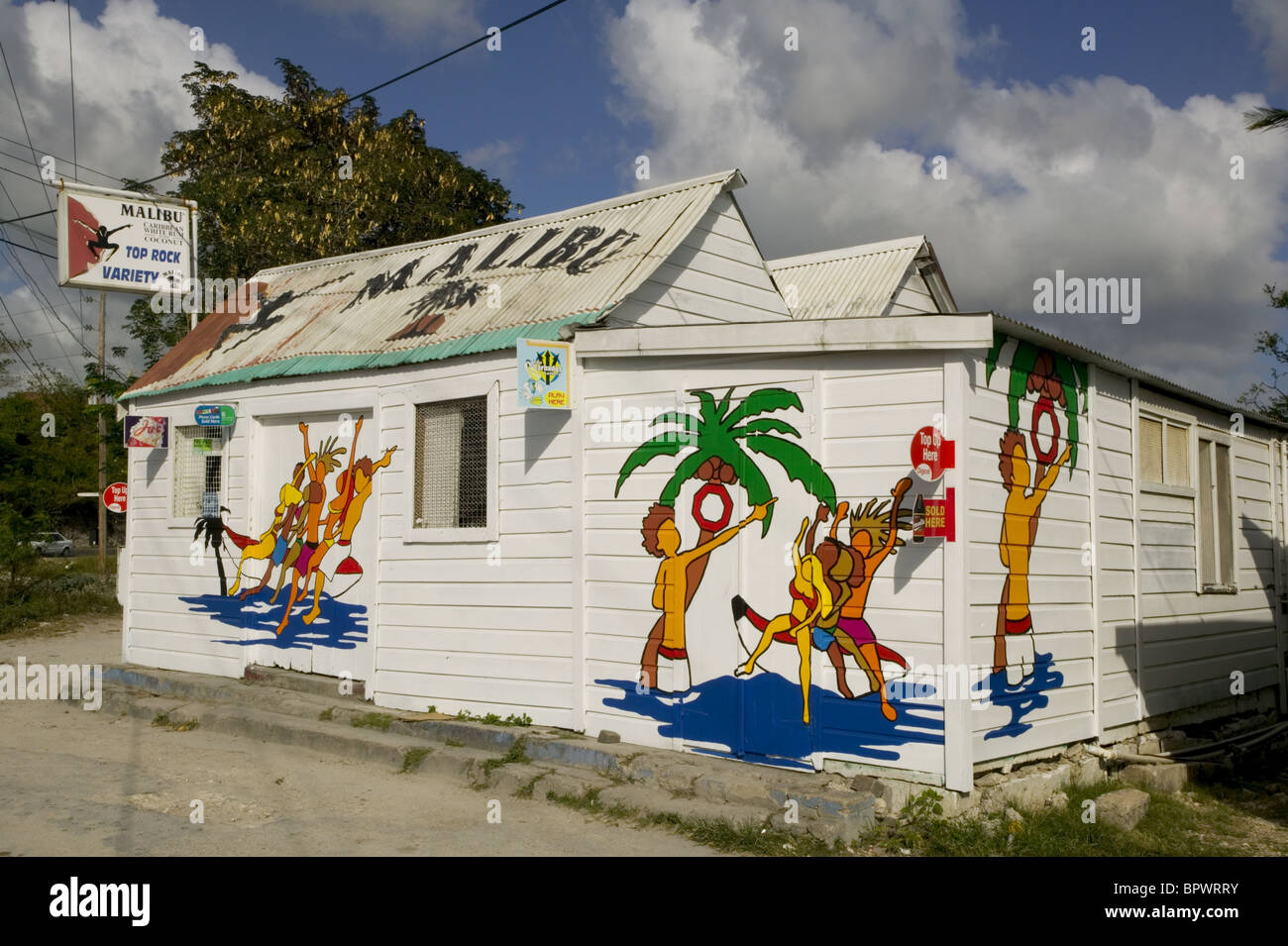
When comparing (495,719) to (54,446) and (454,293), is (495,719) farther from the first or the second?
(54,446)

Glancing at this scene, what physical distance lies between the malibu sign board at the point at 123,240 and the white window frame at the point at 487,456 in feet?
23.9

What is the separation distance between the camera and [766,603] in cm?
787

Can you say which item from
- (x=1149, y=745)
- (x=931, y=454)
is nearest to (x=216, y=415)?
(x=931, y=454)

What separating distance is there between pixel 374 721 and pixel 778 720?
407cm

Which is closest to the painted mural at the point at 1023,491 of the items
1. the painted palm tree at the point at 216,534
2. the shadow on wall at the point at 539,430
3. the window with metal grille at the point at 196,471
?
the shadow on wall at the point at 539,430

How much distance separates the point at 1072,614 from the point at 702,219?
197 inches

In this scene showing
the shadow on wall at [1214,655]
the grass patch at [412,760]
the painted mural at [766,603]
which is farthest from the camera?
the shadow on wall at [1214,655]

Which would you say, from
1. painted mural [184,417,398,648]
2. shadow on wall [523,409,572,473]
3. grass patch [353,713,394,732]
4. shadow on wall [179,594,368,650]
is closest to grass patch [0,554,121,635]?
shadow on wall [179,594,368,650]

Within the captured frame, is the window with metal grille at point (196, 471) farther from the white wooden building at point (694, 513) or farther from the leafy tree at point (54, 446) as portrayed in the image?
the leafy tree at point (54, 446)

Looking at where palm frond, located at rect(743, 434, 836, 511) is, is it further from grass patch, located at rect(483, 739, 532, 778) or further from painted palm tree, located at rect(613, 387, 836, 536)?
grass patch, located at rect(483, 739, 532, 778)

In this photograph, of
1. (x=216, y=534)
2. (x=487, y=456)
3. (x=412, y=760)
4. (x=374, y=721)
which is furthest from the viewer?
(x=216, y=534)

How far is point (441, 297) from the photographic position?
441 inches

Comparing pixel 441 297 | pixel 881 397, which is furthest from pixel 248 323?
pixel 881 397

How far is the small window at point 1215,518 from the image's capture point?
36.3ft
